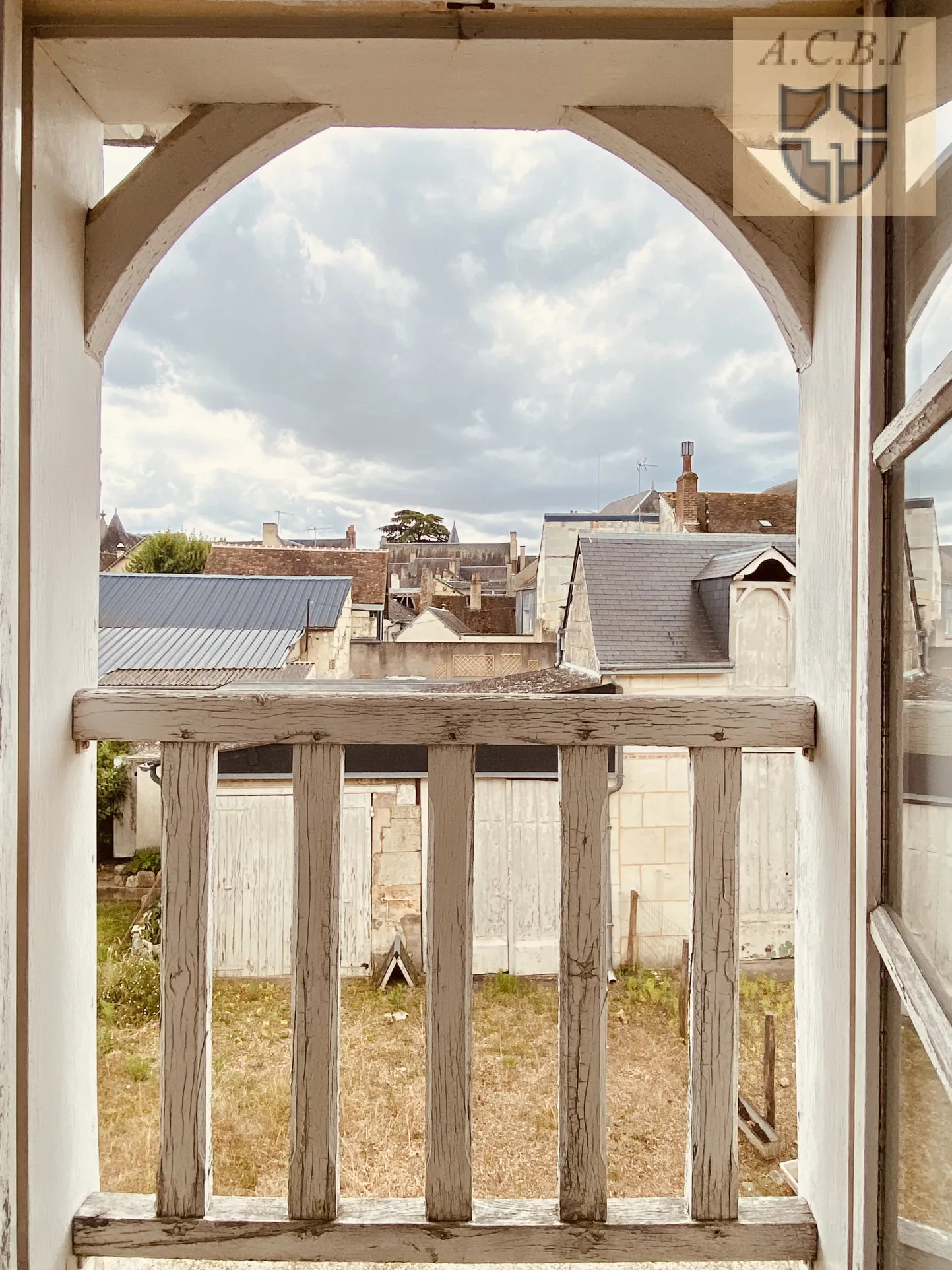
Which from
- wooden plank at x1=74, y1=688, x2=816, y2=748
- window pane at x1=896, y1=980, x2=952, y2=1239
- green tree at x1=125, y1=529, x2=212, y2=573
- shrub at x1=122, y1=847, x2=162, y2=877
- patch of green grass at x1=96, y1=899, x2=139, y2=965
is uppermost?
green tree at x1=125, y1=529, x2=212, y2=573

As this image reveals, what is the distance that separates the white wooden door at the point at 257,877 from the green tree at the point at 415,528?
1.27 metres

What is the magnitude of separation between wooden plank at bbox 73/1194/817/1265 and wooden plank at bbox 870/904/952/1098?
45 centimetres

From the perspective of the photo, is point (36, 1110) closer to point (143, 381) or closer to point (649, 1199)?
point (649, 1199)

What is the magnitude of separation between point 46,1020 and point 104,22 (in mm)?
1166

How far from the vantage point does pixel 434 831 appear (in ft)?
2.74

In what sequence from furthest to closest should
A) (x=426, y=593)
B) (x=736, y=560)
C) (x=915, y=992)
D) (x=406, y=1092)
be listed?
(x=426, y=593), (x=406, y=1092), (x=736, y=560), (x=915, y=992)

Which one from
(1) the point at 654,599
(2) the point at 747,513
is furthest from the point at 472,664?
(2) the point at 747,513

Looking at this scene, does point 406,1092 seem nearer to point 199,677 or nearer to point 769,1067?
point 769,1067

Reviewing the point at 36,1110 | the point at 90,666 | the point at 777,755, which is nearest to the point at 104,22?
the point at 90,666

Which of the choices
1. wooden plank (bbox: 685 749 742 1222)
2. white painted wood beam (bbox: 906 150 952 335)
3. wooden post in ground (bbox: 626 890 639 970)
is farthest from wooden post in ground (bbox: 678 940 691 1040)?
white painted wood beam (bbox: 906 150 952 335)

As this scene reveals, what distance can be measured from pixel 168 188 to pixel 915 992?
3.92ft

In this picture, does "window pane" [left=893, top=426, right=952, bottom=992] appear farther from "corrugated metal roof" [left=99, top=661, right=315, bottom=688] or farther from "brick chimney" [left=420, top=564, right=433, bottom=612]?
"brick chimney" [left=420, top=564, right=433, bottom=612]

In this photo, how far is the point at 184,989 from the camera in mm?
832

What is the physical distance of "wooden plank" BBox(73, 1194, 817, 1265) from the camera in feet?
2.70
